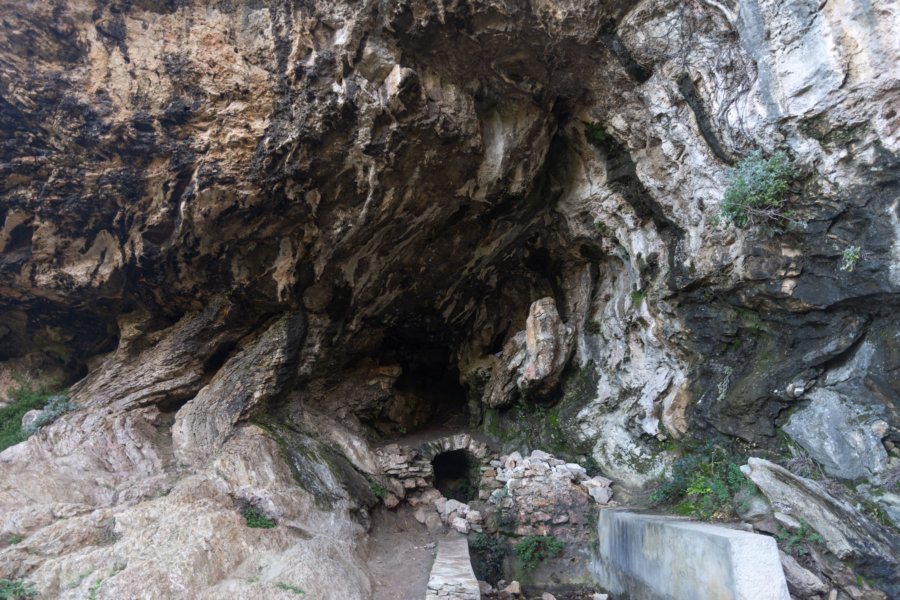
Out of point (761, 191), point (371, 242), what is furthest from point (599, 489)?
point (371, 242)

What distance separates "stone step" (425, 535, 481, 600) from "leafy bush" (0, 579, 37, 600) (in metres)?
4.05

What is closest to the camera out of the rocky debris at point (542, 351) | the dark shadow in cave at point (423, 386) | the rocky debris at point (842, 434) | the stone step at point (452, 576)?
the rocky debris at point (842, 434)

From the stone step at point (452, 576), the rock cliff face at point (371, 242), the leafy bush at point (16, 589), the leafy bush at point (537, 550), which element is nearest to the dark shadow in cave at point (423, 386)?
the rock cliff face at point (371, 242)

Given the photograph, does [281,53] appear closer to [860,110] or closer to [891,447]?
[860,110]

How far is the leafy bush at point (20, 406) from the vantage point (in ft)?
24.2

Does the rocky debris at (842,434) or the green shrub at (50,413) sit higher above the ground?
the green shrub at (50,413)

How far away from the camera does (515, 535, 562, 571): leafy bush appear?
7.29 m

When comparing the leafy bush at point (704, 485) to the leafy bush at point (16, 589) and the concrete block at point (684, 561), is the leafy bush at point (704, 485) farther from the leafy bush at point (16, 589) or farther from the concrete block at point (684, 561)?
the leafy bush at point (16, 589)

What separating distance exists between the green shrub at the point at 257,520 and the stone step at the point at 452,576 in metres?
2.45

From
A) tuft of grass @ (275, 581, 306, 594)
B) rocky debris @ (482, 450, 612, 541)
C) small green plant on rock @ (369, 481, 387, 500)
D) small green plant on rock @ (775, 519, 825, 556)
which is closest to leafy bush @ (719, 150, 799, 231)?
small green plant on rock @ (775, 519, 825, 556)

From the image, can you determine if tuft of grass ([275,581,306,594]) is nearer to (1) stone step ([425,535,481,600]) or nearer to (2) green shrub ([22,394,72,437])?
(1) stone step ([425,535,481,600])

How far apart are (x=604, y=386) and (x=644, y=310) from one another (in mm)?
1953

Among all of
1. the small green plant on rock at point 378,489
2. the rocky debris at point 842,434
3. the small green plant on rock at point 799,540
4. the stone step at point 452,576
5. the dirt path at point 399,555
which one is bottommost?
the dirt path at point 399,555

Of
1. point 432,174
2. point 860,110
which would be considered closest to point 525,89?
point 432,174
